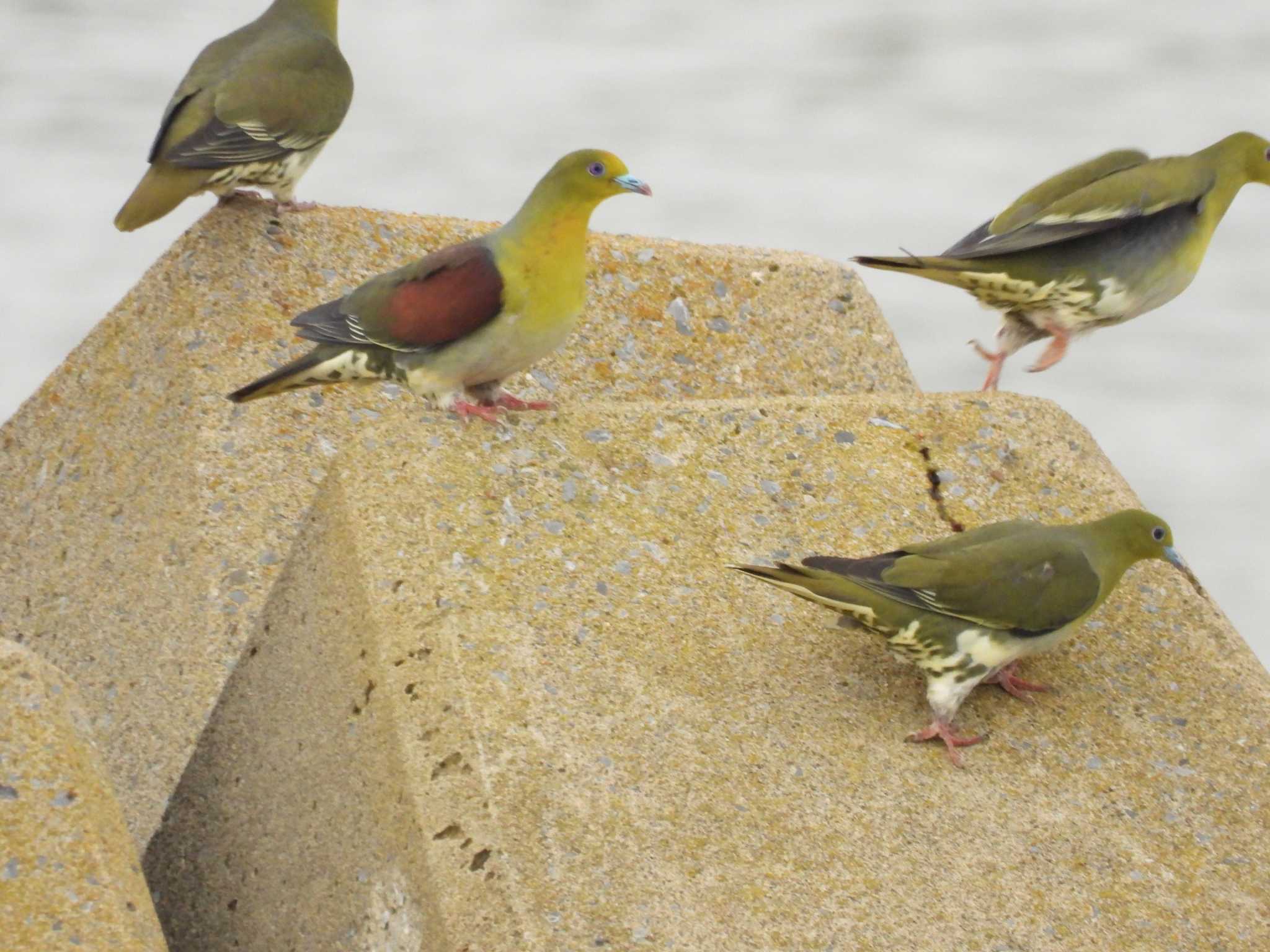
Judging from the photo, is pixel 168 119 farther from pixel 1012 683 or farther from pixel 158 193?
pixel 1012 683

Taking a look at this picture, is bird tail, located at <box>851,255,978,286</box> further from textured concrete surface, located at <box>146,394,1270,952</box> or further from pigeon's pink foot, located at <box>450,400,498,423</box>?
pigeon's pink foot, located at <box>450,400,498,423</box>

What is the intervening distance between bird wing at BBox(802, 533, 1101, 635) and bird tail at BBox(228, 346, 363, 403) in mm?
1600

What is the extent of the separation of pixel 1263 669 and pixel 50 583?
3650 mm

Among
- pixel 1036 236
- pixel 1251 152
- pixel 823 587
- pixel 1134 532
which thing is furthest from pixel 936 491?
pixel 1251 152

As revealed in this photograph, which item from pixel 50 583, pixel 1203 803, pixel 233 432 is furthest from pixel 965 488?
pixel 50 583

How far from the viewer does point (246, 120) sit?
6.21m

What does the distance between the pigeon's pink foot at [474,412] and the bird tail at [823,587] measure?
2.86 feet

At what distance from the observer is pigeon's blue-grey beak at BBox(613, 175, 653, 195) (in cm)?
505

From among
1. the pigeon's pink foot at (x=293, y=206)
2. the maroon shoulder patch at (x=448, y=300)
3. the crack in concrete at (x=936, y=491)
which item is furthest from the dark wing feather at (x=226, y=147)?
the crack in concrete at (x=936, y=491)

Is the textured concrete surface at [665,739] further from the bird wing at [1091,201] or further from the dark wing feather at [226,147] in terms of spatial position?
the dark wing feather at [226,147]

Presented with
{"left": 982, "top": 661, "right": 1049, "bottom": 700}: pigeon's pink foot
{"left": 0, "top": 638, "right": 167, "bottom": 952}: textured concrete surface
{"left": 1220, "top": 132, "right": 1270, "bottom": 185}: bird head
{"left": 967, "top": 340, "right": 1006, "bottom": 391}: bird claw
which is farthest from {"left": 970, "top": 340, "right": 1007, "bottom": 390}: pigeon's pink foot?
{"left": 0, "top": 638, "right": 167, "bottom": 952}: textured concrete surface

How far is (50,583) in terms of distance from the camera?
5.54 metres

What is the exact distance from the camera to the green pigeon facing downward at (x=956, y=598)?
4.09m

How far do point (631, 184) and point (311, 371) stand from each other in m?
1.08
